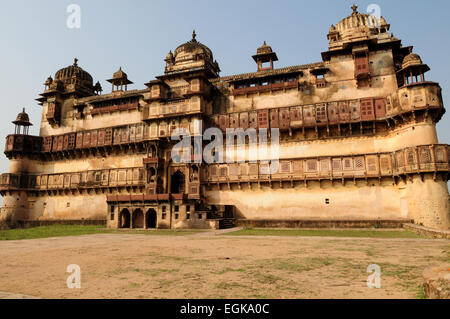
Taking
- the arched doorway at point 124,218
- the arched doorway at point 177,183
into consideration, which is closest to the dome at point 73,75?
the arched doorway at point 177,183

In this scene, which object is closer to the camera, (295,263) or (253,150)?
(295,263)

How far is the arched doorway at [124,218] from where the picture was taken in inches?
1308

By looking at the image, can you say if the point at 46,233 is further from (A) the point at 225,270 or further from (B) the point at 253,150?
(A) the point at 225,270

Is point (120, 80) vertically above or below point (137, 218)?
above

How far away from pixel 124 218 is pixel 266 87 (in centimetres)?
2274

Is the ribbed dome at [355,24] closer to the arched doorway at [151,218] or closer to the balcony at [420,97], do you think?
the balcony at [420,97]

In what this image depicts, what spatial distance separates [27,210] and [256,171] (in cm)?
3486

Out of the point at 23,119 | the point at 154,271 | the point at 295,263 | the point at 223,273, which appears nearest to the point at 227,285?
the point at 223,273

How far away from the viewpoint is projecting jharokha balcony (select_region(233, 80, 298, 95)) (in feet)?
114

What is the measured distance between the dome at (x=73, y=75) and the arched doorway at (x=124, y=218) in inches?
1044

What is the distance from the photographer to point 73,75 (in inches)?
1902

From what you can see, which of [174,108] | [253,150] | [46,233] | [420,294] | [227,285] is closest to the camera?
[420,294]

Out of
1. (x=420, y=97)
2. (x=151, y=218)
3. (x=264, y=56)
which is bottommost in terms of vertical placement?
(x=151, y=218)
